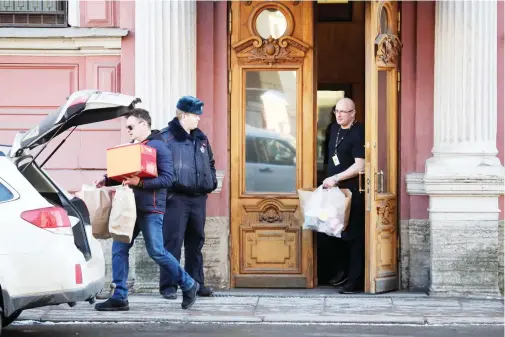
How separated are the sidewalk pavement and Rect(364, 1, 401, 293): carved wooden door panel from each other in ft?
1.16

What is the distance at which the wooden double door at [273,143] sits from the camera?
12742 mm

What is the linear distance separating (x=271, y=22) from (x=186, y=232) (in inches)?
95.7

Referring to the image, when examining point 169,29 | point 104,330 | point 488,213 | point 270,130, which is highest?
point 169,29

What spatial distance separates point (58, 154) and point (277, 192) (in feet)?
7.42

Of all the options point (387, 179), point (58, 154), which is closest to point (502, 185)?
point (387, 179)

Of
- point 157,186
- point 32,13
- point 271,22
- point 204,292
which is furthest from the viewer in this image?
point 32,13

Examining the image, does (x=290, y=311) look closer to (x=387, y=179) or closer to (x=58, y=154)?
(x=387, y=179)

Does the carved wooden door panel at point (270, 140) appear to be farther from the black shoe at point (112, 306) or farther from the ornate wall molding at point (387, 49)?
the black shoe at point (112, 306)

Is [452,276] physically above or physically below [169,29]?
below

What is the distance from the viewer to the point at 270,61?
12734 mm

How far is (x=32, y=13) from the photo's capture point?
12.9 metres

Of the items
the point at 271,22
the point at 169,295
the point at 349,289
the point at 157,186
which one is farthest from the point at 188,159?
the point at 349,289

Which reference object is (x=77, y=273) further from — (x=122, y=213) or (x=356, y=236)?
(x=356, y=236)

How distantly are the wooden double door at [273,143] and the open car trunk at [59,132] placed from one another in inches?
92.0
